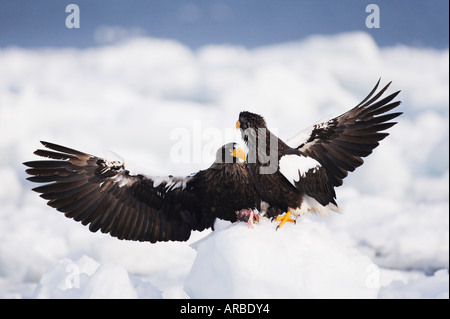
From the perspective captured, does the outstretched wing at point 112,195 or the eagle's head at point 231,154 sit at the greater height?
the eagle's head at point 231,154

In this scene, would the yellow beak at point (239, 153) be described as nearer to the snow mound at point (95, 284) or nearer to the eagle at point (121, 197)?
the eagle at point (121, 197)

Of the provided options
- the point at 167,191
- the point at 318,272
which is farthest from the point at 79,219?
the point at 318,272

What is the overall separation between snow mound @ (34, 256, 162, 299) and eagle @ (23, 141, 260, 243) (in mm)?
584

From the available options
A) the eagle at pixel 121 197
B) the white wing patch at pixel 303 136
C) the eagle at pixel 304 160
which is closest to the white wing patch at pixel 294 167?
the eagle at pixel 304 160

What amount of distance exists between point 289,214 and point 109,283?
2.83m

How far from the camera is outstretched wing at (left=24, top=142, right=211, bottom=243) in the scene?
741cm

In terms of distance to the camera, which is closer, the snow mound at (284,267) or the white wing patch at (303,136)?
the snow mound at (284,267)

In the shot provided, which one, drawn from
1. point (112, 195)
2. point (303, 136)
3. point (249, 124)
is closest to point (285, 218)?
point (249, 124)

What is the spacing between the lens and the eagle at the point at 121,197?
→ 24.2ft

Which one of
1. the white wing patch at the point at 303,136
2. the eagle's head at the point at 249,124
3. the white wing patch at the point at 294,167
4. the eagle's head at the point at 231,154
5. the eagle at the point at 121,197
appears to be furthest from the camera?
the white wing patch at the point at 303,136

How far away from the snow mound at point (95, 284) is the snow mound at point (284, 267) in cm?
146

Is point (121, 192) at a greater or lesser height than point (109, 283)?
greater
